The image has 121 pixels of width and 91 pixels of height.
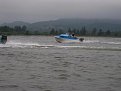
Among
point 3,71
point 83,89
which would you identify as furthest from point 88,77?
point 3,71

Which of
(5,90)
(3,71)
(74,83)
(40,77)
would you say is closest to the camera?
(5,90)

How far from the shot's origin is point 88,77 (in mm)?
18328

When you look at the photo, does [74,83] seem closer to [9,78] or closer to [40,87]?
[40,87]

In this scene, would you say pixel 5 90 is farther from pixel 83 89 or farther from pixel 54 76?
pixel 54 76

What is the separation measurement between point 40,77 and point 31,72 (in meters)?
1.95

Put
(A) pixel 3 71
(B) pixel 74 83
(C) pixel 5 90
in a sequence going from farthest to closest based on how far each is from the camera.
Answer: (A) pixel 3 71 < (B) pixel 74 83 < (C) pixel 5 90

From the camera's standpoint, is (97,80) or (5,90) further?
(97,80)

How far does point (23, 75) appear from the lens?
18.4m

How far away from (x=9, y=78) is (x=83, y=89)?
4318mm

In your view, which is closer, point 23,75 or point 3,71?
point 23,75

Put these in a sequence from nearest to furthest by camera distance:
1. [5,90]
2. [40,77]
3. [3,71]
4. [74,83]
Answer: [5,90]
[74,83]
[40,77]
[3,71]

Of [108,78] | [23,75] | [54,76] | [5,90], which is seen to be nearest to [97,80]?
[108,78]

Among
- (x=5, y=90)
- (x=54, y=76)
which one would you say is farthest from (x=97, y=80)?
(x=5, y=90)

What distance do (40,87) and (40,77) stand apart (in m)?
2.71
